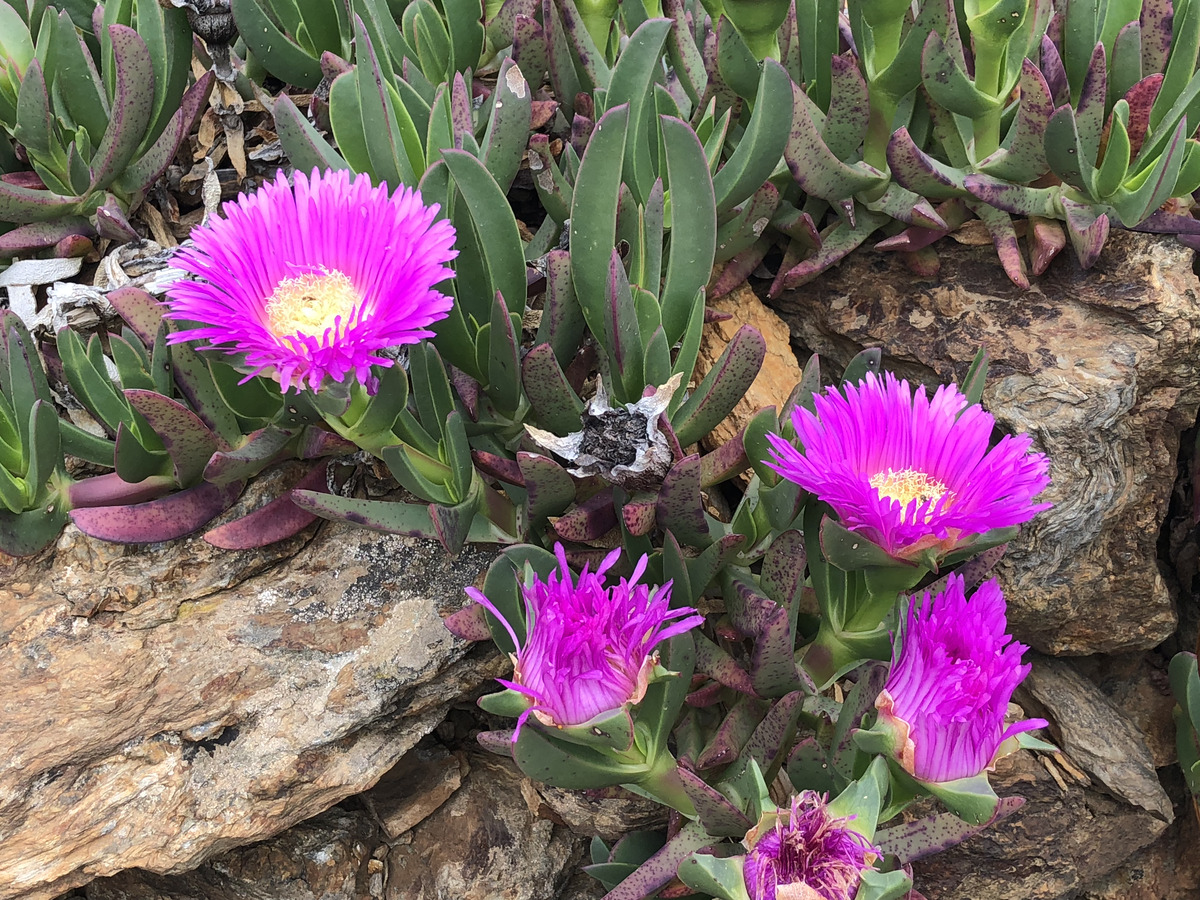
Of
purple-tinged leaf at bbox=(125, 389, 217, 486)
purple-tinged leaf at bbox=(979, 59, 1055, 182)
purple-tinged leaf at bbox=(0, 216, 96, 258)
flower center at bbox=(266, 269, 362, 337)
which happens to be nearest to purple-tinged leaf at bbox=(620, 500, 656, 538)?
flower center at bbox=(266, 269, 362, 337)

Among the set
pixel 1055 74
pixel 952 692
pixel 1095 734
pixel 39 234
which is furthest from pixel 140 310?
pixel 1095 734

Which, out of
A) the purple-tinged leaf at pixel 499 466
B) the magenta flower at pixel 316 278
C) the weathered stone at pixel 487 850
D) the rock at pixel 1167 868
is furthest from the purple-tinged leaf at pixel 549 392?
the rock at pixel 1167 868

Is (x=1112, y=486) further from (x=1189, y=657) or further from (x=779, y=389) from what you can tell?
(x=779, y=389)

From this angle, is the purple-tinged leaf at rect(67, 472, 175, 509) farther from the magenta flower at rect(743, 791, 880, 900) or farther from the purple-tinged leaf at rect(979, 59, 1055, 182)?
the purple-tinged leaf at rect(979, 59, 1055, 182)

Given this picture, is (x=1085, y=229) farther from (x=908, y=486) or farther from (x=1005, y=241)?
(x=908, y=486)

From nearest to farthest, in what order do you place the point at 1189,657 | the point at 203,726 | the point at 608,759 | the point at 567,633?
the point at 567,633, the point at 608,759, the point at 203,726, the point at 1189,657

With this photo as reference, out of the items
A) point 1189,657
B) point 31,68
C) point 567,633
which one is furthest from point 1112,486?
point 31,68

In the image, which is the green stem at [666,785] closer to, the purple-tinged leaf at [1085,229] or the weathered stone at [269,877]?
the weathered stone at [269,877]
